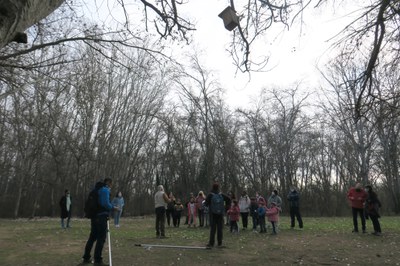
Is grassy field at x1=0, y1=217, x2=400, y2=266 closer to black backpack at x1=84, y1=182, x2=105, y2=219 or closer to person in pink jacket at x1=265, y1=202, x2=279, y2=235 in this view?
black backpack at x1=84, y1=182, x2=105, y2=219

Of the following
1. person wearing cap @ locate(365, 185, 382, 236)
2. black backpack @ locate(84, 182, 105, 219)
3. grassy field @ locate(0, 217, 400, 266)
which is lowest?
grassy field @ locate(0, 217, 400, 266)

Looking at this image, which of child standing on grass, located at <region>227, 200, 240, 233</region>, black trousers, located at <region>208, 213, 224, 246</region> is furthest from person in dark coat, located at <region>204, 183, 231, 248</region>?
child standing on grass, located at <region>227, 200, 240, 233</region>

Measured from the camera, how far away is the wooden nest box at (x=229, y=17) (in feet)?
13.5

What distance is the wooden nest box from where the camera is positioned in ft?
13.5

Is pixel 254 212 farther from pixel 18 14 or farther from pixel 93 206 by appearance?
pixel 18 14

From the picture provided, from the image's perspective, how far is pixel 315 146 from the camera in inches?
2105

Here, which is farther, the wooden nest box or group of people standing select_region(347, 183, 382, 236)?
group of people standing select_region(347, 183, 382, 236)

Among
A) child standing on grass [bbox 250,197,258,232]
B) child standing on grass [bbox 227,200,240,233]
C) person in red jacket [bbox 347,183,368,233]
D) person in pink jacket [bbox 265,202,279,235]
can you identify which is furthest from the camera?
child standing on grass [bbox 250,197,258,232]

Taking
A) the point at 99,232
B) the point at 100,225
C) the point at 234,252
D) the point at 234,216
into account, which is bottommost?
the point at 234,252

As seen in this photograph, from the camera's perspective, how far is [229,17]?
413cm

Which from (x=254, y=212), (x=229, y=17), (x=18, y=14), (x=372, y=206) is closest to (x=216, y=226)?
(x=372, y=206)

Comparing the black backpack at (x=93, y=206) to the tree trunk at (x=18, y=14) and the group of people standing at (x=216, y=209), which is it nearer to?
the group of people standing at (x=216, y=209)

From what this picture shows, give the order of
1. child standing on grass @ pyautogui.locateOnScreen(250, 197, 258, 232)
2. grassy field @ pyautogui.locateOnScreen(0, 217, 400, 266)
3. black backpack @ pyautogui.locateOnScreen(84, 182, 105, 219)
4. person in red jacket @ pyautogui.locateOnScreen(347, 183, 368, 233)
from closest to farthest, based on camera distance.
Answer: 1. black backpack @ pyautogui.locateOnScreen(84, 182, 105, 219)
2. grassy field @ pyautogui.locateOnScreen(0, 217, 400, 266)
3. person in red jacket @ pyautogui.locateOnScreen(347, 183, 368, 233)
4. child standing on grass @ pyautogui.locateOnScreen(250, 197, 258, 232)

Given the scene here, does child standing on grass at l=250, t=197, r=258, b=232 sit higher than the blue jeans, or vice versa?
child standing on grass at l=250, t=197, r=258, b=232
